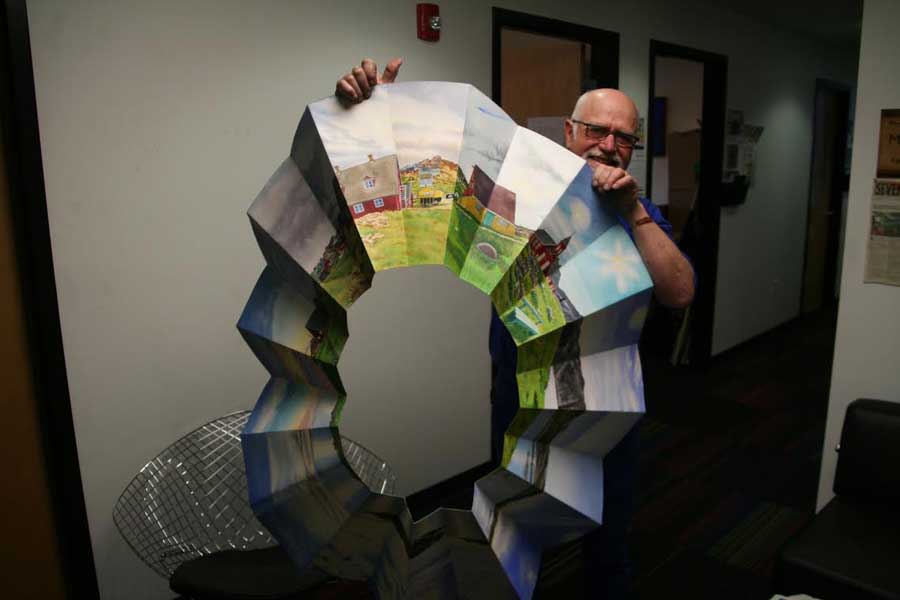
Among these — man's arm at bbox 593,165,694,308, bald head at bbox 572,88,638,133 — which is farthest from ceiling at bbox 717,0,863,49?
man's arm at bbox 593,165,694,308

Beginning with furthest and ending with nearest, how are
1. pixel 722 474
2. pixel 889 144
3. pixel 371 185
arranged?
pixel 722 474 < pixel 889 144 < pixel 371 185

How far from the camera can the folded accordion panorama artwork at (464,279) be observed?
29.8 inches

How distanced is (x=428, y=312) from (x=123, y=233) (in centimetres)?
122

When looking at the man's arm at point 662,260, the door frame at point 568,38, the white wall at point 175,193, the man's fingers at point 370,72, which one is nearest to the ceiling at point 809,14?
the door frame at point 568,38

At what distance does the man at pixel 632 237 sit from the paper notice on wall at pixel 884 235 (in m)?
1.16

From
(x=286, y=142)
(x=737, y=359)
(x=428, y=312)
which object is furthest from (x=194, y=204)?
(x=737, y=359)

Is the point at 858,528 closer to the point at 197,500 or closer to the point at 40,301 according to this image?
the point at 197,500

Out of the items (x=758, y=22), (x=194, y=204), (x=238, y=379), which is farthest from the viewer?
(x=758, y=22)

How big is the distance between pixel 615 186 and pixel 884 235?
181 cm

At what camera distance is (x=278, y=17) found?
81.5 inches

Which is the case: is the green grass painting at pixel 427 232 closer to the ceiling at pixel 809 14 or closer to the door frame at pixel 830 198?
the ceiling at pixel 809 14

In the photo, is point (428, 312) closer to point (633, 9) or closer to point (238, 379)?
point (238, 379)

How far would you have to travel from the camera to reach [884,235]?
7.02ft

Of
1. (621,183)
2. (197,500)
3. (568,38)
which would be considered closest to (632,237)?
(621,183)
